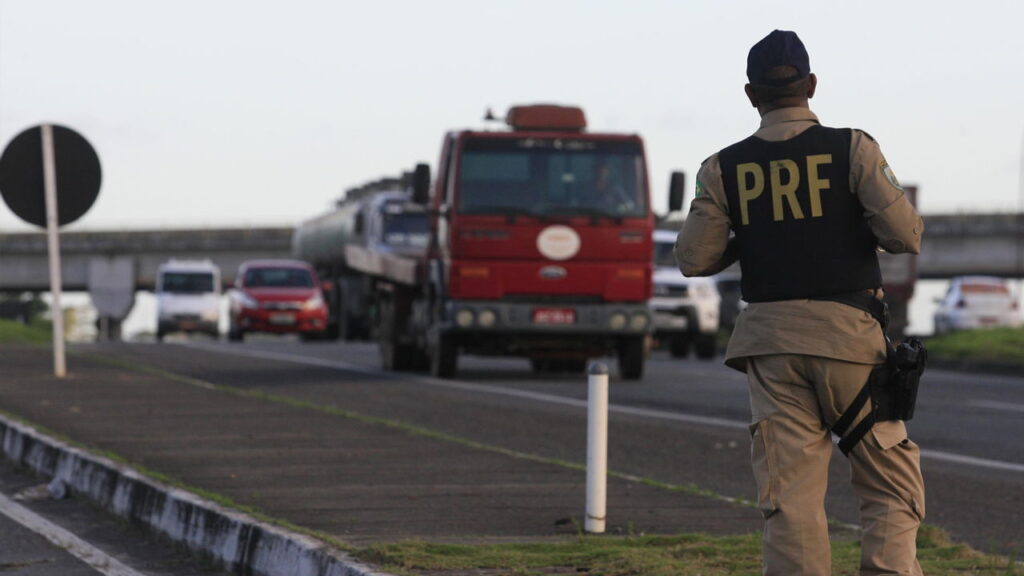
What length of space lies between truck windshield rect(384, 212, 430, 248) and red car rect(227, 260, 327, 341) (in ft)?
23.8

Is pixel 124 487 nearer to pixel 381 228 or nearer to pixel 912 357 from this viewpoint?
pixel 912 357

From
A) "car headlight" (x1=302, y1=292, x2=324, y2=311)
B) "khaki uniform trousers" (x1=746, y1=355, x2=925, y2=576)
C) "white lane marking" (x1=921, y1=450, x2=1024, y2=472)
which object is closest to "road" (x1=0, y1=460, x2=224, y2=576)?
"khaki uniform trousers" (x1=746, y1=355, x2=925, y2=576)

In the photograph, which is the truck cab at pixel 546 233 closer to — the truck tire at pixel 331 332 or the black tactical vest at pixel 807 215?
the black tactical vest at pixel 807 215

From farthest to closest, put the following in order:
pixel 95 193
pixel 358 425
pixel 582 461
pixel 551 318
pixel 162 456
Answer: pixel 551 318 < pixel 95 193 < pixel 358 425 < pixel 582 461 < pixel 162 456

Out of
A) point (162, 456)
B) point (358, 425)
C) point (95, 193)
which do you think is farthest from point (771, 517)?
point (95, 193)

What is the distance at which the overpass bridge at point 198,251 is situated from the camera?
7675 centimetres

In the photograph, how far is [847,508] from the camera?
32.1 feet

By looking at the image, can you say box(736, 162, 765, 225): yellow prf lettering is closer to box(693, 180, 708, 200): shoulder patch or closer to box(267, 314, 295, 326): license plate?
box(693, 180, 708, 200): shoulder patch

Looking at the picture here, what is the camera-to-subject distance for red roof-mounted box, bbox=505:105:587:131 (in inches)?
826

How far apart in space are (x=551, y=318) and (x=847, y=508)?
1099 cm

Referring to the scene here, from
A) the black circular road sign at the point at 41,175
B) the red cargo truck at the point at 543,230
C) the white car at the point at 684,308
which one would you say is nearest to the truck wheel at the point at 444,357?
the red cargo truck at the point at 543,230

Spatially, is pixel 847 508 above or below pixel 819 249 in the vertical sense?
below

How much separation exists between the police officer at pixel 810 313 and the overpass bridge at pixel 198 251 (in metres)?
67.6

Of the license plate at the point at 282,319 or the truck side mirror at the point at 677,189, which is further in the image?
the license plate at the point at 282,319
